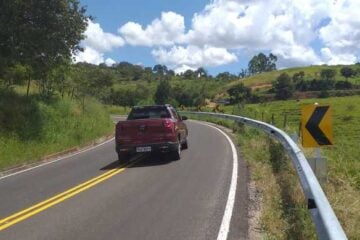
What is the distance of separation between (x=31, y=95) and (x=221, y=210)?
19.2 meters

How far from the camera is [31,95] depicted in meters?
26.8

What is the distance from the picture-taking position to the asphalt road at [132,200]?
8.26 metres

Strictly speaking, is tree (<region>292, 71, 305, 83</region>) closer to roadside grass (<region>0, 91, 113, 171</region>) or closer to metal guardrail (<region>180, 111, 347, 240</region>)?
roadside grass (<region>0, 91, 113, 171</region>)

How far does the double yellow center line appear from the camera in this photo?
30.5ft

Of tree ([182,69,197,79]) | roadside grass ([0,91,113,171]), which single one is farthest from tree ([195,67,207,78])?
roadside grass ([0,91,113,171])

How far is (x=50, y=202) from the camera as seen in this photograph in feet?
35.5

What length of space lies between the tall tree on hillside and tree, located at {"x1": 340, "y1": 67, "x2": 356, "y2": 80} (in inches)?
5800

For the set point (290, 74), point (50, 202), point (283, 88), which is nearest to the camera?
point (50, 202)

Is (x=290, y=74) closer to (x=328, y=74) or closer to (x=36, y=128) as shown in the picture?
(x=328, y=74)

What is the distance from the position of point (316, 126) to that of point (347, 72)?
160379 mm

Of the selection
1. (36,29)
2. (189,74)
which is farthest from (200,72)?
(36,29)

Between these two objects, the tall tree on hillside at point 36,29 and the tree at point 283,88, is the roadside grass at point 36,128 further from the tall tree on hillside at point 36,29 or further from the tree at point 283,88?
the tree at point 283,88

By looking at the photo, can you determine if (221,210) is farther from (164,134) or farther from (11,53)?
(11,53)

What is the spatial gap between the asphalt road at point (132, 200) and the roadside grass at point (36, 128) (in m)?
3.30
